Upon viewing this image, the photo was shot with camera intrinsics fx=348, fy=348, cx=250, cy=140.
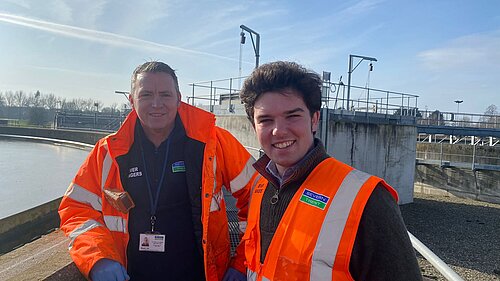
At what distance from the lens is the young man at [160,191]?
86.7 inches

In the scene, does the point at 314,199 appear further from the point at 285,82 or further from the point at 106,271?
the point at 106,271

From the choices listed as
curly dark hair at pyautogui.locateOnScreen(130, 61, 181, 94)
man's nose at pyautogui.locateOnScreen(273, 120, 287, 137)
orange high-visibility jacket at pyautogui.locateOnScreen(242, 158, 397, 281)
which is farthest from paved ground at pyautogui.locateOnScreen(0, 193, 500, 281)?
man's nose at pyautogui.locateOnScreen(273, 120, 287, 137)

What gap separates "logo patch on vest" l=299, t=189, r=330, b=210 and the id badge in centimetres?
110

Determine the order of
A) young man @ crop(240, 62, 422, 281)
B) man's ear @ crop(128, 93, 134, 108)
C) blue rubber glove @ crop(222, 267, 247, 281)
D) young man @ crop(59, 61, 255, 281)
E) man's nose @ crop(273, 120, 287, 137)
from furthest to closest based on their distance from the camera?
man's ear @ crop(128, 93, 134, 108), young man @ crop(59, 61, 255, 281), blue rubber glove @ crop(222, 267, 247, 281), man's nose @ crop(273, 120, 287, 137), young man @ crop(240, 62, 422, 281)

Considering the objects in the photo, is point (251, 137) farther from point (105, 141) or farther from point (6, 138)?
point (6, 138)

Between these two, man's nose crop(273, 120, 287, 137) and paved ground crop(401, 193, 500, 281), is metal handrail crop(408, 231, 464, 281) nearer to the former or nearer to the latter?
man's nose crop(273, 120, 287, 137)

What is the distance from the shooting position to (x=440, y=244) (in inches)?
442

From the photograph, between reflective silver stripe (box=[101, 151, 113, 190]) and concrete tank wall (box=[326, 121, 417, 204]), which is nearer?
reflective silver stripe (box=[101, 151, 113, 190])

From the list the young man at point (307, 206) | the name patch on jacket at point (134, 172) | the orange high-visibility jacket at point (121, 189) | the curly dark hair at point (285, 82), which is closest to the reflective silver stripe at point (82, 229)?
the orange high-visibility jacket at point (121, 189)

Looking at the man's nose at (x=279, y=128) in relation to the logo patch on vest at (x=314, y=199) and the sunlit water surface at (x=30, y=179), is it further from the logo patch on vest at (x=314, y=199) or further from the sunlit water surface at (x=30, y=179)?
the sunlit water surface at (x=30, y=179)

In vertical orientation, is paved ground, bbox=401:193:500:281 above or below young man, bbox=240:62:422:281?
below

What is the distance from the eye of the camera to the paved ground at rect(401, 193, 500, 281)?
9227 mm

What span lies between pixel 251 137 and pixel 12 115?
8060 centimetres

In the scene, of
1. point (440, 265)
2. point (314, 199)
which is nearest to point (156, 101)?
point (314, 199)
